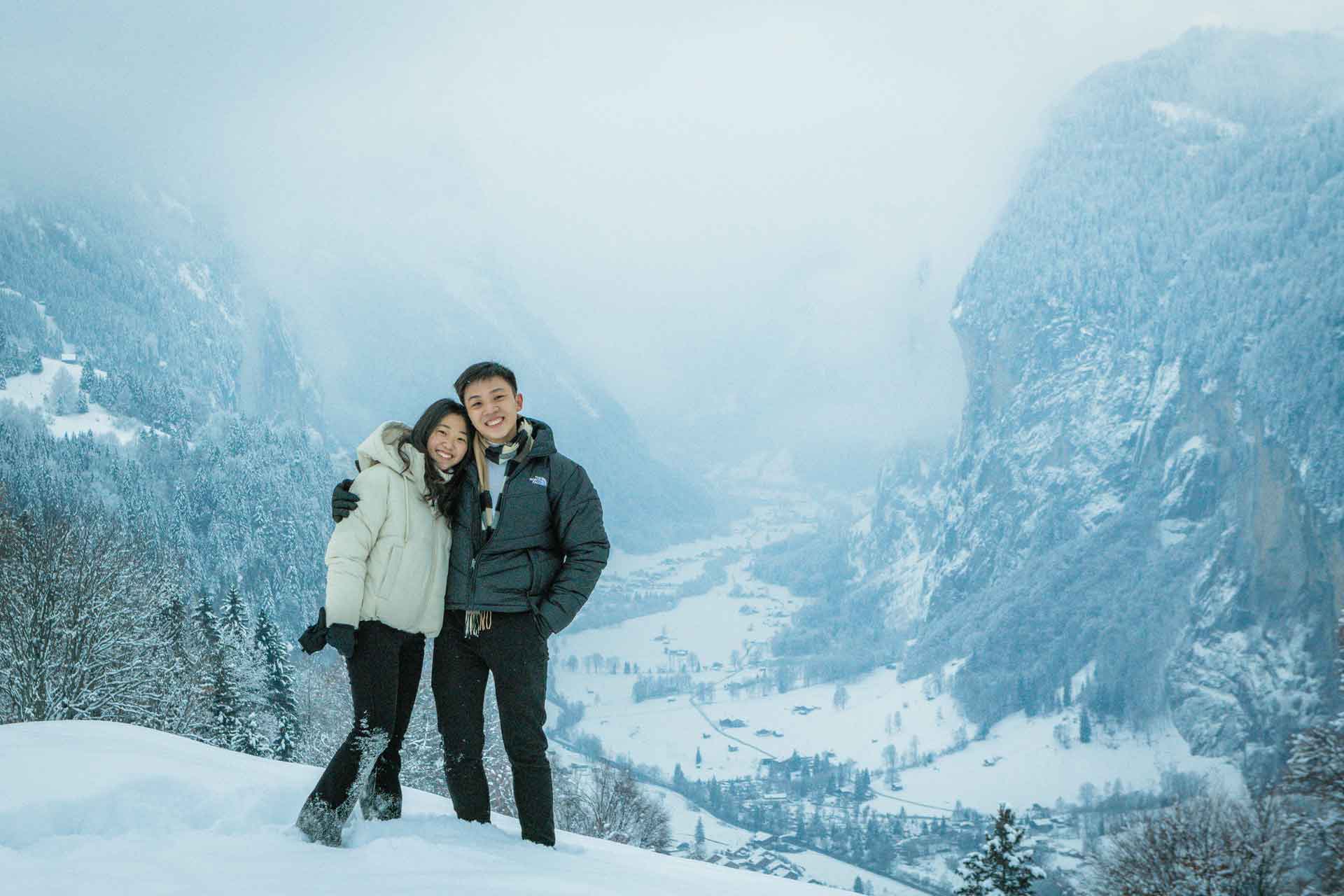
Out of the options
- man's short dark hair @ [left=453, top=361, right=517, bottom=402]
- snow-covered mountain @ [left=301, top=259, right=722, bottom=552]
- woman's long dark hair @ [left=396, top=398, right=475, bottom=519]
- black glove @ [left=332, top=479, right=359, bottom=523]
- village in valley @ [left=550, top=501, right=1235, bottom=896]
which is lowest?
village in valley @ [left=550, top=501, right=1235, bottom=896]

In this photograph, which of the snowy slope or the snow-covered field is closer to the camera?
the snowy slope

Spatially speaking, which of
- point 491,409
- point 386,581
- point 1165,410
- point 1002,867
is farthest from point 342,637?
point 1165,410

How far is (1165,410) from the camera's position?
121 m

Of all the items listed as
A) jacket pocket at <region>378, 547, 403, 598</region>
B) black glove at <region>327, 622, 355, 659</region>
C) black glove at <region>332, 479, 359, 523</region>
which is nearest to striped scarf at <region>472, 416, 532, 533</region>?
jacket pocket at <region>378, 547, 403, 598</region>

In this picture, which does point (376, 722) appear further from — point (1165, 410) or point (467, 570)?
point (1165, 410)

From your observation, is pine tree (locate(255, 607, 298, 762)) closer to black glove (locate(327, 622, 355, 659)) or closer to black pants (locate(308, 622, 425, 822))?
black pants (locate(308, 622, 425, 822))

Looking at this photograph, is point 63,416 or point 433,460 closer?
point 433,460

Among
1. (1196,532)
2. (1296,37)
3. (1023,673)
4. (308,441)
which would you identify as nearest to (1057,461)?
(1196,532)

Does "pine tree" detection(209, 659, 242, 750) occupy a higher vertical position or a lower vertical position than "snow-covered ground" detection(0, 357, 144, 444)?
lower

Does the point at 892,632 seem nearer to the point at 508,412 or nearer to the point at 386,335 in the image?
the point at 386,335

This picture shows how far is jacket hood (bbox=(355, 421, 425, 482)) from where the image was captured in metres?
3.79

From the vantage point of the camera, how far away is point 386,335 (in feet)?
580

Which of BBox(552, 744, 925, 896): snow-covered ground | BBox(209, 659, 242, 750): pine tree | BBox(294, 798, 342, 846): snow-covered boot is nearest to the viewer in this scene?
BBox(294, 798, 342, 846): snow-covered boot

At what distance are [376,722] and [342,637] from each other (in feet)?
1.34
